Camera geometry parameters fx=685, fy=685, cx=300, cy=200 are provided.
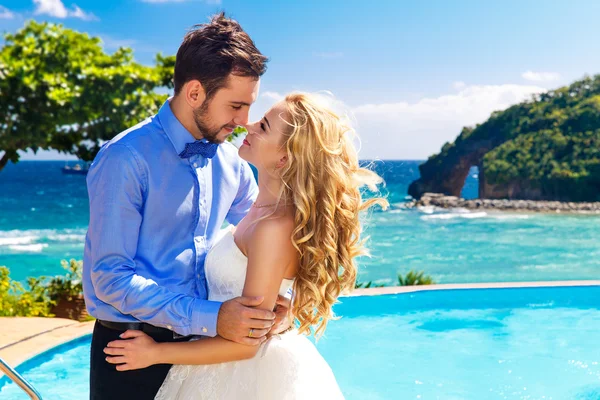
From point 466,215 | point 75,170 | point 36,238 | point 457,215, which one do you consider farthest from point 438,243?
point 75,170

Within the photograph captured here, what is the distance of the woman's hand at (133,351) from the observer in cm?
205

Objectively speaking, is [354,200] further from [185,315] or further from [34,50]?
[34,50]

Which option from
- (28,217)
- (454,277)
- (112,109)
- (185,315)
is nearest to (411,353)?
(112,109)

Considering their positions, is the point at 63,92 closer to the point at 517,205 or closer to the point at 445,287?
the point at 445,287

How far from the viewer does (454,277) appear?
21828mm

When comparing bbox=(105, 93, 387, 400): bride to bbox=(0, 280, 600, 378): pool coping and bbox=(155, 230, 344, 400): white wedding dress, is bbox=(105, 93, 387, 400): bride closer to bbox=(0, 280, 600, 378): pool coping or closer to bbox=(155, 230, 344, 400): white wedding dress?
bbox=(155, 230, 344, 400): white wedding dress

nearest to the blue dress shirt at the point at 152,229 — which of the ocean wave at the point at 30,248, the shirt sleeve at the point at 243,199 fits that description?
the shirt sleeve at the point at 243,199

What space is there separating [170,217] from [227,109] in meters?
0.38

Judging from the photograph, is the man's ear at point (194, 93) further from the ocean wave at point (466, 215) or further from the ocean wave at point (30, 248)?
the ocean wave at point (466, 215)

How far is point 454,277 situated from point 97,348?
20.5 meters

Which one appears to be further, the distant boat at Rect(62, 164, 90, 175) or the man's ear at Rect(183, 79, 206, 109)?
the distant boat at Rect(62, 164, 90, 175)

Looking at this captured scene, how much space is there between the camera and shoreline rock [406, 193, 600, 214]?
145ft

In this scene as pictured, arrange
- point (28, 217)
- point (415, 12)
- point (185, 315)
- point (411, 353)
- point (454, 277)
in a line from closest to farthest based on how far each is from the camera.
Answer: point (185, 315) < point (411, 353) < point (454, 277) < point (28, 217) < point (415, 12)

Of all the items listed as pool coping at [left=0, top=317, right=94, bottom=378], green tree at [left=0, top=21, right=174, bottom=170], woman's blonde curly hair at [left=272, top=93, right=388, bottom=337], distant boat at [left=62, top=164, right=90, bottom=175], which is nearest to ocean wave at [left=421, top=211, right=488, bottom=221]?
green tree at [left=0, top=21, right=174, bottom=170]
